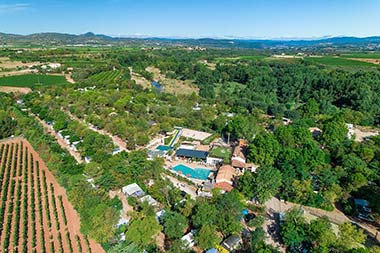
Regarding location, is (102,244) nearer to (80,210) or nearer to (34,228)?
(80,210)

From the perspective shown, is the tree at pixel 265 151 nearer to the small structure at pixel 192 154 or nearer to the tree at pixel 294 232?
the small structure at pixel 192 154

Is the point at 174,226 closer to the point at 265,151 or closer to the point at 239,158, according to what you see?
the point at 239,158

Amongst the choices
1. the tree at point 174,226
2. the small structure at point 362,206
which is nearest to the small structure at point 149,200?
the tree at point 174,226

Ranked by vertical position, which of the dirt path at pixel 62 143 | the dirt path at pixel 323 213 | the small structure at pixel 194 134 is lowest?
the dirt path at pixel 62 143

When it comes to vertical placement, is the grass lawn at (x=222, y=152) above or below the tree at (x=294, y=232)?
below

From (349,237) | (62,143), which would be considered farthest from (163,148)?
(349,237)

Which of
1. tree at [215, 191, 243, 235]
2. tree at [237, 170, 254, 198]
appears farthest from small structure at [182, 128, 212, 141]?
tree at [215, 191, 243, 235]

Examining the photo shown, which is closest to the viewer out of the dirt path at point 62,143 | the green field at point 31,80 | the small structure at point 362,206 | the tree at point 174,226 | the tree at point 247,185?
the tree at point 174,226

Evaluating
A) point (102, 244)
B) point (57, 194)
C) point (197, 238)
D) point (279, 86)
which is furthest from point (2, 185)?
point (279, 86)
